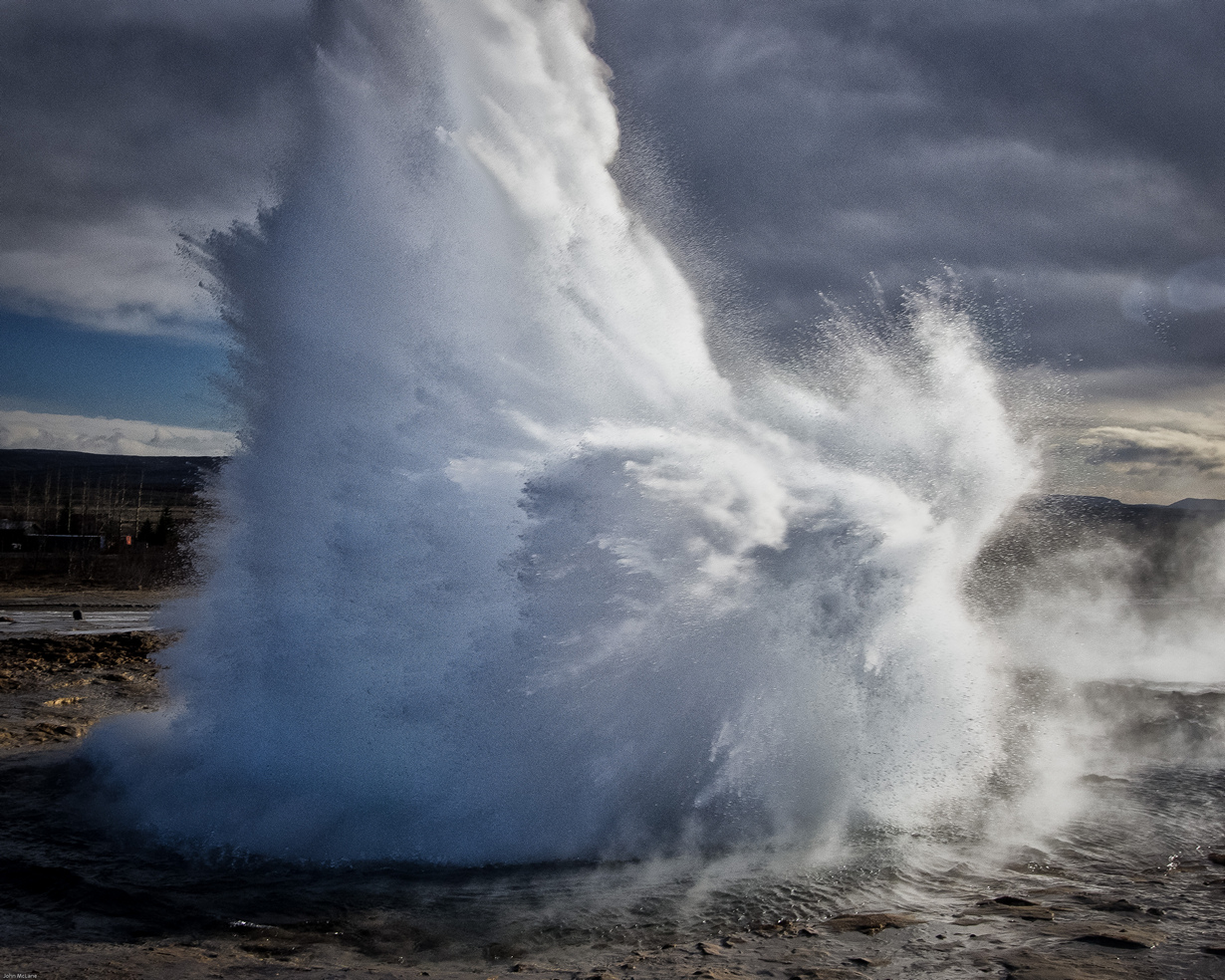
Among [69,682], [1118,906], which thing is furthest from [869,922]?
[69,682]

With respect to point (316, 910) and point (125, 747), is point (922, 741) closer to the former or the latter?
point (316, 910)

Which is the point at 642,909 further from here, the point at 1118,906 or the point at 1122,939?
the point at 1118,906

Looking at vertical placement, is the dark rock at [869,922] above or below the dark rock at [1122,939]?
below

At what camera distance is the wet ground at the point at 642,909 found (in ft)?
20.5

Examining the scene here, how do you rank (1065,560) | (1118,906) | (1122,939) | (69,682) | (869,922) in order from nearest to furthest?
(1122,939) < (869,922) < (1118,906) < (69,682) < (1065,560)

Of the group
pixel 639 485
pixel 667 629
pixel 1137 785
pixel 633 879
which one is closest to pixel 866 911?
pixel 633 879

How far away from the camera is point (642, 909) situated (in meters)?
7.44

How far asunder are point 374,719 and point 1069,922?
691cm

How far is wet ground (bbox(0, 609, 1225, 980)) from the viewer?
6.23 m

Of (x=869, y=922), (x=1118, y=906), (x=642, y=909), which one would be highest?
(x=1118, y=906)

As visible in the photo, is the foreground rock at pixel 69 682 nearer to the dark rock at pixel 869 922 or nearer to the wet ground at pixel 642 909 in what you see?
the wet ground at pixel 642 909

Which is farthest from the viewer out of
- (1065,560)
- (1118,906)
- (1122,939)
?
(1065,560)

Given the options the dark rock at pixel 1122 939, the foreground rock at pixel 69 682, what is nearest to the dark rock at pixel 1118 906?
the dark rock at pixel 1122 939

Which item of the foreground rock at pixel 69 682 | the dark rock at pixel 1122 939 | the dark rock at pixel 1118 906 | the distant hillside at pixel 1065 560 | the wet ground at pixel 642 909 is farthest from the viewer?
the distant hillside at pixel 1065 560
